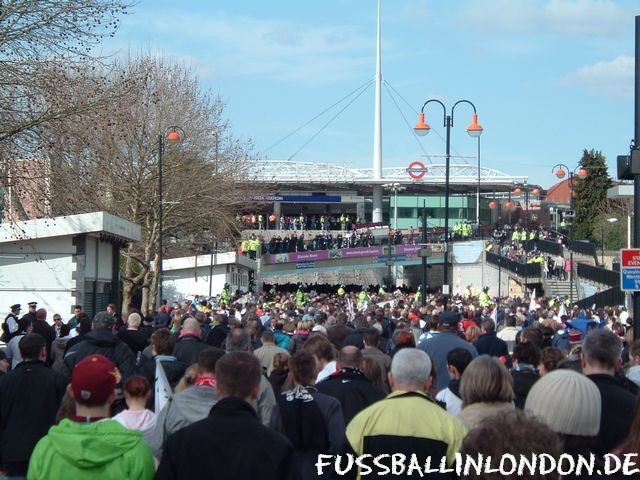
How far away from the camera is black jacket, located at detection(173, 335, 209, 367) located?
1099 cm

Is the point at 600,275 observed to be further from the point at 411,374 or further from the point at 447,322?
the point at 411,374

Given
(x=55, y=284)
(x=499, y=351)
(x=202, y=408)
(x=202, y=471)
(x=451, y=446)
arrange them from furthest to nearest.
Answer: (x=55, y=284) < (x=499, y=351) < (x=202, y=408) < (x=451, y=446) < (x=202, y=471)

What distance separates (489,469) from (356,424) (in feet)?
7.18

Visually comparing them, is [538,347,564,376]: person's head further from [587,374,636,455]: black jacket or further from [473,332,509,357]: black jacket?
[473,332,509,357]: black jacket

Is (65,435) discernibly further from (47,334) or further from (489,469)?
(47,334)

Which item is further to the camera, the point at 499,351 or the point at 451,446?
the point at 499,351

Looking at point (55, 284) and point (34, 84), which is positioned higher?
point (34, 84)

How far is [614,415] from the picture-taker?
610 centimetres

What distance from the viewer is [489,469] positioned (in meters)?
3.56

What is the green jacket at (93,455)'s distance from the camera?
4934 millimetres

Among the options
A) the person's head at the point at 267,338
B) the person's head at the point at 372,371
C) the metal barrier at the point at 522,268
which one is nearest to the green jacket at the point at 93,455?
the person's head at the point at 372,371

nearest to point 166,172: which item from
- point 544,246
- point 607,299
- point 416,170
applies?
point 607,299

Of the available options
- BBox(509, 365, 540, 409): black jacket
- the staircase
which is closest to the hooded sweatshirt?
BBox(509, 365, 540, 409): black jacket

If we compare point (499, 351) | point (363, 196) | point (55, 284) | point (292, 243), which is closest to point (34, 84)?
point (55, 284)
